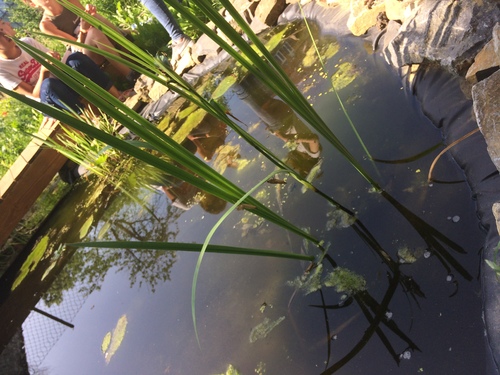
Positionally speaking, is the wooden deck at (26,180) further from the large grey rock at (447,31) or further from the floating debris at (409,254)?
the floating debris at (409,254)

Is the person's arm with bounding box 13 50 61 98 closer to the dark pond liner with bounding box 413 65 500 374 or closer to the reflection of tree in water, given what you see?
the reflection of tree in water

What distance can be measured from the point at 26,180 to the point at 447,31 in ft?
10.9

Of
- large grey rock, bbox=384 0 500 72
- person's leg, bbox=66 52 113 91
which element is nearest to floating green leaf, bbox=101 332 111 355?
large grey rock, bbox=384 0 500 72

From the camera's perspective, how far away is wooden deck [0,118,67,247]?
3609mm

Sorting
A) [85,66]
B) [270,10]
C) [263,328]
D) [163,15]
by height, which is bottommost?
[263,328]

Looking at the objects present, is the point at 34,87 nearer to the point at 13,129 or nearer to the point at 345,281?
the point at 13,129

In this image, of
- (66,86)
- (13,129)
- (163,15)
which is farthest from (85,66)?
(13,129)

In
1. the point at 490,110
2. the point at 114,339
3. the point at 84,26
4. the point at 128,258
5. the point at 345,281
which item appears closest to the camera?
the point at 490,110

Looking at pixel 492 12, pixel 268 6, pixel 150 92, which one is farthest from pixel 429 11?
pixel 150 92

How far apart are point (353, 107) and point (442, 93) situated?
0.44 metres

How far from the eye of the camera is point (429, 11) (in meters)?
1.63

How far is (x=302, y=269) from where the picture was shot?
1629 millimetres

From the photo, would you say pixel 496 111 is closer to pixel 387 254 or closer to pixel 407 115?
pixel 387 254

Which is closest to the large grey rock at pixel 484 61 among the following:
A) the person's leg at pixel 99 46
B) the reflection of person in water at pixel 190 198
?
the reflection of person in water at pixel 190 198
